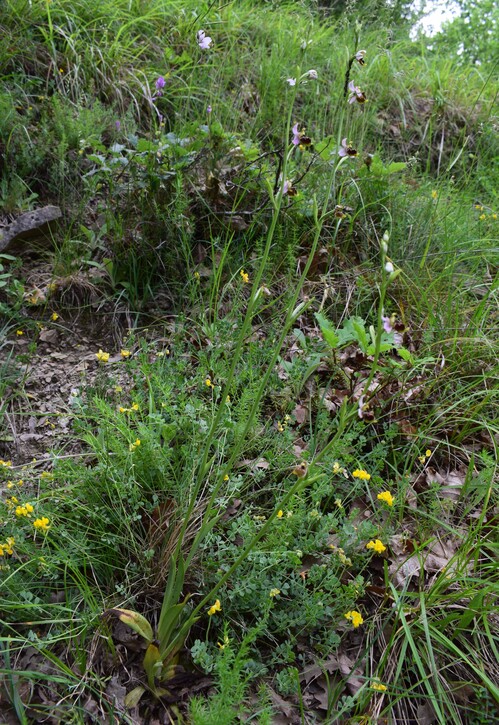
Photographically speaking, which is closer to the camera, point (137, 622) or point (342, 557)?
point (137, 622)

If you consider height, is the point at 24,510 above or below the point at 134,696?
above

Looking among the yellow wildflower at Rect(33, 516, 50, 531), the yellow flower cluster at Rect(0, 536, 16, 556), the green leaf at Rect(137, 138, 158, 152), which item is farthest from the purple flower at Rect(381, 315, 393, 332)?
the green leaf at Rect(137, 138, 158, 152)

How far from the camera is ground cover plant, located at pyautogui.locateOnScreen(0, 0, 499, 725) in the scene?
1.29 metres

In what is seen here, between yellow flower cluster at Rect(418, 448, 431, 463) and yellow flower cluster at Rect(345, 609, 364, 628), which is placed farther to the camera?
yellow flower cluster at Rect(418, 448, 431, 463)

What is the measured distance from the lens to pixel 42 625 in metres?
1.37

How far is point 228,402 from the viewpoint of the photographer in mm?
1784

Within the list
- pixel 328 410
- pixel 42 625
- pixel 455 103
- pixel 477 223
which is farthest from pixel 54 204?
pixel 455 103

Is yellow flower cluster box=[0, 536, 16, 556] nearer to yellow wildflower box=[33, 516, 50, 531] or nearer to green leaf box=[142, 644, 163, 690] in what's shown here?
yellow wildflower box=[33, 516, 50, 531]

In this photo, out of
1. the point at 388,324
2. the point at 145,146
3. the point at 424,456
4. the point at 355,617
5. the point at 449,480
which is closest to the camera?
the point at 388,324

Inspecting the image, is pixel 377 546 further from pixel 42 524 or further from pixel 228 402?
pixel 42 524

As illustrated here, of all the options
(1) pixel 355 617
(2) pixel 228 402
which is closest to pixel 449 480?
(1) pixel 355 617

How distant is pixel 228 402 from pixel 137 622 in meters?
0.76

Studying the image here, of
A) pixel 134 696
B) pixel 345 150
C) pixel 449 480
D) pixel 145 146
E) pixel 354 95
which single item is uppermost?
pixel 354 95

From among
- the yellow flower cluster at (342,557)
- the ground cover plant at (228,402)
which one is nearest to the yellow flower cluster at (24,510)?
the ground cover plant at (228,402)
